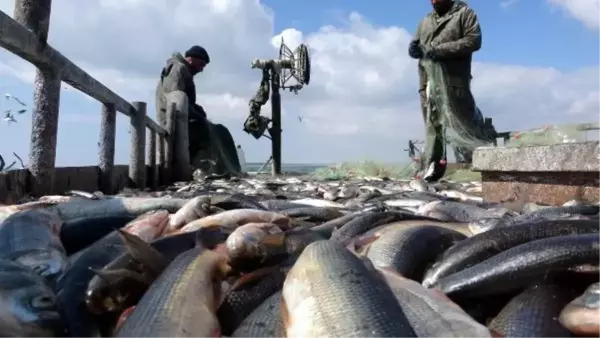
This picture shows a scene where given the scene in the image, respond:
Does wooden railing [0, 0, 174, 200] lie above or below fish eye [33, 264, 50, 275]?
above

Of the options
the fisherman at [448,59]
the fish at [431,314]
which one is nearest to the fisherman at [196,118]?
the fisherman at [448,59]

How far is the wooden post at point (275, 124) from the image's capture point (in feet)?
68.5

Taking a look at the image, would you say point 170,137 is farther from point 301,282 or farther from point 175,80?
point 301,282

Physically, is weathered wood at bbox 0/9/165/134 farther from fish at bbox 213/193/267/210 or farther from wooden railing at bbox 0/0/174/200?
fish at bbox 213/193/267/210

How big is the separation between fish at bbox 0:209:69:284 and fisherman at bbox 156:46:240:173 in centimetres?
1206

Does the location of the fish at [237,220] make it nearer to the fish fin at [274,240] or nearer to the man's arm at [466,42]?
the fish fin at [274,240]

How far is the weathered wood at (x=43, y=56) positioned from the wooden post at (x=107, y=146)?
0.63 feet

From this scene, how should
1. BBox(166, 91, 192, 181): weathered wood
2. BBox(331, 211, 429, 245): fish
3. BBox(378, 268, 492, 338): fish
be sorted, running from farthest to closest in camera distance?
BBox(166, 91, 192, 181): weathered wood, BBox(331, 211, 429, 245): fish, BBox(378, 268, 492, 338): fish

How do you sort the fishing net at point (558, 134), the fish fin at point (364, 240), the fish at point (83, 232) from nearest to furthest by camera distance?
the fish fin at point (364, 240)
the fish at point (83, 232)
the fishing net at point (558, 134)

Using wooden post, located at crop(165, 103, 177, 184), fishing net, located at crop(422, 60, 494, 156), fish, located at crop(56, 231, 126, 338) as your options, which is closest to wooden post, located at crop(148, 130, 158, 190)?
wooden post, located at crop(165, 103, 177, 184)

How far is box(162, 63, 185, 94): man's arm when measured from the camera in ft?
51.4

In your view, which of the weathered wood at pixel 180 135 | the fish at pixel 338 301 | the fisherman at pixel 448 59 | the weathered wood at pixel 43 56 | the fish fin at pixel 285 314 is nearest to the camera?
the fish at pixel 338 301

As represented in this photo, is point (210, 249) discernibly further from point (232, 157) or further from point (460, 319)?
point (232, 157)

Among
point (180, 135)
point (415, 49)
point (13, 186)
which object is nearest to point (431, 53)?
point (415, 49)
